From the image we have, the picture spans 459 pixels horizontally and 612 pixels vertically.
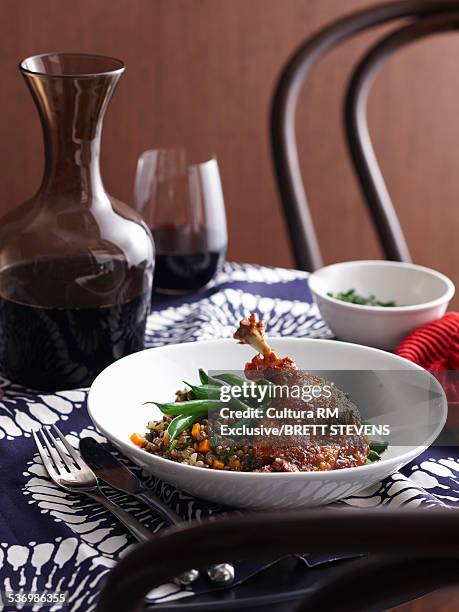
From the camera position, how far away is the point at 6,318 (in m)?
0.98

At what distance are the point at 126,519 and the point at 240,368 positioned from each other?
0.87ft

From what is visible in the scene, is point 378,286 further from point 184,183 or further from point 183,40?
point 183,40

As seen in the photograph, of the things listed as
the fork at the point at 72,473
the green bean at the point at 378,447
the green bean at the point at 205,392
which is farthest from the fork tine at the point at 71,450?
the green bean at the point at 378,447

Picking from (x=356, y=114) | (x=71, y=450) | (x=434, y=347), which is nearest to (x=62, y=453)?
(x=71, y=450)

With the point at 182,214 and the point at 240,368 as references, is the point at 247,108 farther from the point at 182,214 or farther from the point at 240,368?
the point at 240,368

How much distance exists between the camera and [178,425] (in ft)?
2.52

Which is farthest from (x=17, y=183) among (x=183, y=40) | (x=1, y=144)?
(x=183, y=40)

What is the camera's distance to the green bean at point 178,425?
76 centimetres

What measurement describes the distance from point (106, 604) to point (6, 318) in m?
0.54

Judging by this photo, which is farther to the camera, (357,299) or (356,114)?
(356,114)

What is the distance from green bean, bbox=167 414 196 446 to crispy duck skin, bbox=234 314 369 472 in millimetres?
64

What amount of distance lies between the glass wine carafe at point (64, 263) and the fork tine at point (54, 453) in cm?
13

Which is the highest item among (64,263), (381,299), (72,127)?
(72,127)

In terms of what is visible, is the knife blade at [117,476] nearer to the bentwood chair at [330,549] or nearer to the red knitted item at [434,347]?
the bentwood chair at [330,549]
